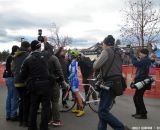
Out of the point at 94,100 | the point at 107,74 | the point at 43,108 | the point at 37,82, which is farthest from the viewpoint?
the point at 94,100

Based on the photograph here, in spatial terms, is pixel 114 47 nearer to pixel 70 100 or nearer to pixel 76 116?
pixel 76 116

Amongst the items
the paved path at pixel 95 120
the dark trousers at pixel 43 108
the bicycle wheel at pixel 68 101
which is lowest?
the paved path at pixel 95 120

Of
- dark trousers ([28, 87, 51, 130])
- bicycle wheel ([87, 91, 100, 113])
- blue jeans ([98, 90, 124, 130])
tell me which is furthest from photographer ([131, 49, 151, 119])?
dark trousers ([28, 87, 51, 130])

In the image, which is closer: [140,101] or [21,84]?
[21,84]

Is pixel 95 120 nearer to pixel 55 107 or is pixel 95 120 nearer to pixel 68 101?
pixel 55 107

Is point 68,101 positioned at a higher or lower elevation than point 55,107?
lower

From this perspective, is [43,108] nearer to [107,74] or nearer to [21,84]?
[21,84]

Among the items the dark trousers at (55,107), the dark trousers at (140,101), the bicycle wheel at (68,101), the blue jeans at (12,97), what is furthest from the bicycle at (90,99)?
the blue jeans at (12,97)

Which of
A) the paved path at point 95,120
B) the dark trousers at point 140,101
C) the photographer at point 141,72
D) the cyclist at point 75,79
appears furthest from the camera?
the cyclist at point 75,79

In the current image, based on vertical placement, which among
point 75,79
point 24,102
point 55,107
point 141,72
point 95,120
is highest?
point 141,72

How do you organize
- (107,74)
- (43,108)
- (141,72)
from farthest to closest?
(141,72) → (43,108) → (107,74)

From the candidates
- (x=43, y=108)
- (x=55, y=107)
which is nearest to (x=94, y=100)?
(x=55, y=107)

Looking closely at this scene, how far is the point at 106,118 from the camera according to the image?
305 inches

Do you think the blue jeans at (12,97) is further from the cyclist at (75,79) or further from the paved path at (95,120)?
the cyclist at (75,79)
